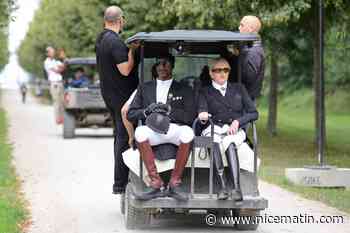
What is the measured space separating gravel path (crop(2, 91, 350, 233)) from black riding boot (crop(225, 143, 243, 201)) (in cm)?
71

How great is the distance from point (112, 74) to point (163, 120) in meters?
1.36

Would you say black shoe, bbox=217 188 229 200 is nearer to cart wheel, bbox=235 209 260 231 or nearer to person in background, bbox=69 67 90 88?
cart wheel, bbox=235 209 260 231

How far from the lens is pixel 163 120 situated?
10.4 m

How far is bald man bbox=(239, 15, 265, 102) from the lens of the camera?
11.4m

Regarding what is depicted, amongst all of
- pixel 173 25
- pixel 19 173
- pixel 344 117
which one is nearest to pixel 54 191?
pixel 19 173

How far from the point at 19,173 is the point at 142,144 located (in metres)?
7.16

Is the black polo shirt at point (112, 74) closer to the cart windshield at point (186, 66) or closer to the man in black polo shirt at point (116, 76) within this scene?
the man in black polo shirt at point (116, 76)

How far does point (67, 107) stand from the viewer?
25.9m

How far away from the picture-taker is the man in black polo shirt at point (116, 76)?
448 inches

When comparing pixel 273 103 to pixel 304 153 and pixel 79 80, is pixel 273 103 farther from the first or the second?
pixel 304 153

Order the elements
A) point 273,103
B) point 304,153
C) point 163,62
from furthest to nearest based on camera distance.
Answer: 1. point 273,103
2. point 304,153
3. point 163,62

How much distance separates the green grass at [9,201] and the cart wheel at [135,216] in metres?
1.16

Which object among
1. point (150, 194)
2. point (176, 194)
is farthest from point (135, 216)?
point (176, 194)

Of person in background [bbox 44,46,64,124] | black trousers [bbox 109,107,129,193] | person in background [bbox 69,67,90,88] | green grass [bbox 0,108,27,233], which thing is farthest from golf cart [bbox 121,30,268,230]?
person in background [bbox 44,46,64,124]
